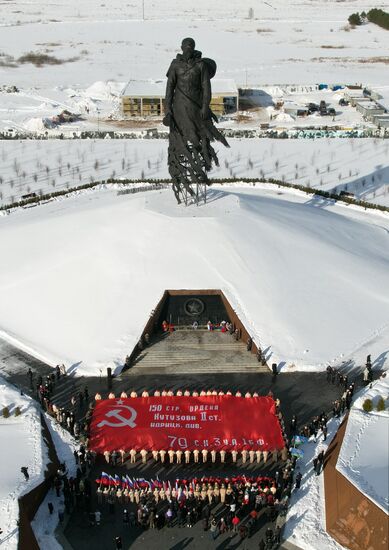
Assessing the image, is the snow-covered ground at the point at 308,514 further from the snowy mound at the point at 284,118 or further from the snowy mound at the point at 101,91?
the snowy mound at the point at 101,91

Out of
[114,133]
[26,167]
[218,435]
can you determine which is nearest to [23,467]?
[218,435]

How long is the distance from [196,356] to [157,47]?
371 ft

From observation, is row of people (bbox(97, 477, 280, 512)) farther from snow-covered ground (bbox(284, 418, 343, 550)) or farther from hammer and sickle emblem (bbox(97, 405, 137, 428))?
hammer and sickle emblem (bbox(97, 405, 137, 428))

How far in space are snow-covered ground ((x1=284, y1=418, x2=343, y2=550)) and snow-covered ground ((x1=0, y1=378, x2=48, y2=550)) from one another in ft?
32.9

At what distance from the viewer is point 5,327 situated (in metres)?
38.6

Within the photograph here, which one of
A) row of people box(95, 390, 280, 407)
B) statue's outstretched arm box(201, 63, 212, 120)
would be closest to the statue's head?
statue's outstretched arm box(201, 63, 212, 120)

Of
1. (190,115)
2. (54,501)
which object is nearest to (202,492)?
(54,501)

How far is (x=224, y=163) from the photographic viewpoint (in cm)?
6762

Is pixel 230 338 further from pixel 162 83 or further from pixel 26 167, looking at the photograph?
pixel 162 83

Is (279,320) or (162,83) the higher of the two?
(162,83)

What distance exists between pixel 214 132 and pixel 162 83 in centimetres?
5627

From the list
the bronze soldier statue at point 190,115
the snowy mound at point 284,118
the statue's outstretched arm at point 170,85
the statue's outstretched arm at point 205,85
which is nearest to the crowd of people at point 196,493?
the bronze soldier statue at point 190,115

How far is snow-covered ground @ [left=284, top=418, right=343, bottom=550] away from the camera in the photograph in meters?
24.3

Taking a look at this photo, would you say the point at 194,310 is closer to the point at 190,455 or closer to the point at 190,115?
the point at 190,455
